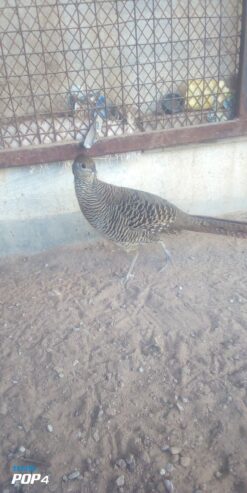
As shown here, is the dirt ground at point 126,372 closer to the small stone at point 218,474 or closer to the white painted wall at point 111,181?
the small stone at point 218,474

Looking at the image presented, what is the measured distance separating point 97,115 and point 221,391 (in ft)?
9.22

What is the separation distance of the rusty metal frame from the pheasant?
47cm

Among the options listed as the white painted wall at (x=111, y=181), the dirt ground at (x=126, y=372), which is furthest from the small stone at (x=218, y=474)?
the white painted wall at (x=111, y=181)

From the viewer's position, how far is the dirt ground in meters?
2.30

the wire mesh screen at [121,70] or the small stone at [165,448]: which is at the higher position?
the wire mesh screen at [121,70]

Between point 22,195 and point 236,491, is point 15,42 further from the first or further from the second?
point 236,491

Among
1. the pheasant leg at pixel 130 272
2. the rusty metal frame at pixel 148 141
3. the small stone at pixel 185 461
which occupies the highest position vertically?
the rusty metal frame at pixel 148 141

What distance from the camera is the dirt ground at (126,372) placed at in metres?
2.30

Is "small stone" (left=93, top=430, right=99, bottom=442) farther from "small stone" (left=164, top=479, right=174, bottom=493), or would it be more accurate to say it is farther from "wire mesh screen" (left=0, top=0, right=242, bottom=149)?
"wire mesh screen" (left=0, top=0, right=242, bottom=149)

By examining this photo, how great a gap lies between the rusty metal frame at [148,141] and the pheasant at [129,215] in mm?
469

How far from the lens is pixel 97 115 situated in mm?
4145

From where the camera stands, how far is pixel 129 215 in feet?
12.3

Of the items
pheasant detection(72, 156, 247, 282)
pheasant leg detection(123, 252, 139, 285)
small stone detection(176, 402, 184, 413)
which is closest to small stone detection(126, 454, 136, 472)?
small stone detection(176, 402, 184, 413)

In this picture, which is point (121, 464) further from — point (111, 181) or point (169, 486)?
point (111, 181)
